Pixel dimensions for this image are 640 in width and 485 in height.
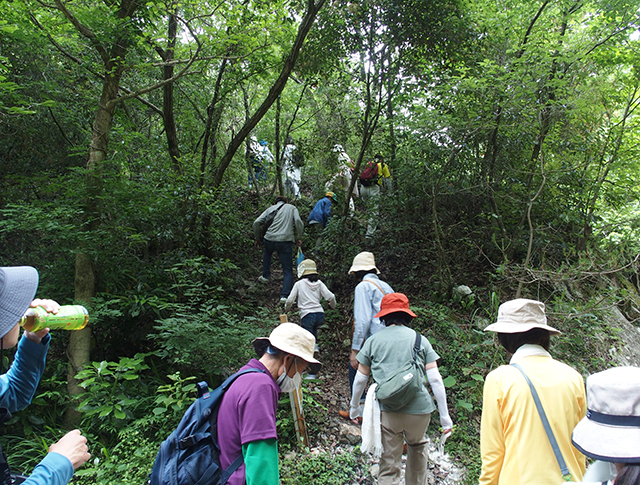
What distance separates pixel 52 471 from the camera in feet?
4.94

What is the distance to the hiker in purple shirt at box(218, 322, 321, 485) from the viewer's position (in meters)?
Result: 1.80

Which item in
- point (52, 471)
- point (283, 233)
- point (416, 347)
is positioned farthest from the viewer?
point (283, 233)

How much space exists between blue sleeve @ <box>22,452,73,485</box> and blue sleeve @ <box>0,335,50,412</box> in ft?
1.84

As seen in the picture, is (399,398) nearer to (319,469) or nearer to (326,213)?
(319,469)

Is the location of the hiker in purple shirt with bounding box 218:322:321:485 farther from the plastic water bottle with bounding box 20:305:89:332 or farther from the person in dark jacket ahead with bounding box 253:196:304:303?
the person in dark jacket ahead with bounding box 253:196:304:303

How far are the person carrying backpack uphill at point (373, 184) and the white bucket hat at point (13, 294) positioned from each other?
708 centimetres

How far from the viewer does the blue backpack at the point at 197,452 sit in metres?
1.85

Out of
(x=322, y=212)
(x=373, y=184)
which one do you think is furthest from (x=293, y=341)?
(x=373, y=184)

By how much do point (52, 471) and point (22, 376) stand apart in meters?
0.71

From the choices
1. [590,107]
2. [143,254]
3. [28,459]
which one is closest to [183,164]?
[143,254]

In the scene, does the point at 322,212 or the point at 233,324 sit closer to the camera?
the point at 233,324

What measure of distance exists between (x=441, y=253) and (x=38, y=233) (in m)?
7.29

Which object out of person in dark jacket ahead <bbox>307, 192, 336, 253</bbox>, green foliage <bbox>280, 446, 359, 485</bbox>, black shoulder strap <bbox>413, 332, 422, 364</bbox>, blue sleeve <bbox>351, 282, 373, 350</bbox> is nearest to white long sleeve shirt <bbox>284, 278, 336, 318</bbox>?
blue sleeve <bbox>351, 282, 373, 350</bbox>

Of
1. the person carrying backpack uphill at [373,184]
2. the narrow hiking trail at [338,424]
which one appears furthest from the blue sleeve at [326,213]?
the narrow hiking trail at [338,424]
